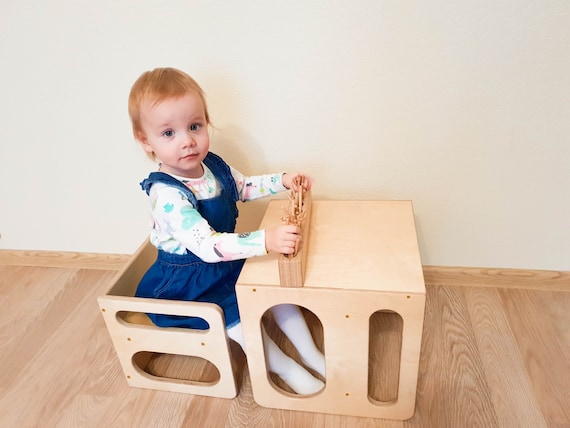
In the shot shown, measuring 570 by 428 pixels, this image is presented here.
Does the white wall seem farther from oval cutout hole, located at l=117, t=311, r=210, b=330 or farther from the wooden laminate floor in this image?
oval cutout hole, located at l=117, t=311, r=210, b=330

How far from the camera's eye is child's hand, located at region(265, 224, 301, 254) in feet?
2.29

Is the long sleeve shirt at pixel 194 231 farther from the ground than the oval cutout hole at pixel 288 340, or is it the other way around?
the long sleeve shirt at pixel 194 231

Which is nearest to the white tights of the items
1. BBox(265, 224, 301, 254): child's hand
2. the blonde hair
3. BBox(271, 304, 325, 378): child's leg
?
BBox(271, 304, 325, 378): child's leg

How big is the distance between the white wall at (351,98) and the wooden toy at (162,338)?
42 cm

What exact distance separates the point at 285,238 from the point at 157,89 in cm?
37

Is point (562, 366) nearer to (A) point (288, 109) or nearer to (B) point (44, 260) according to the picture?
(A) point (288, 109)

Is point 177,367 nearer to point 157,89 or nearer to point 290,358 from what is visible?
point 290,358

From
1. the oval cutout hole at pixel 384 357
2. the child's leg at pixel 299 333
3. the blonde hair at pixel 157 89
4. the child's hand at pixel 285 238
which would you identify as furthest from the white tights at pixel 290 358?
the blonde hair at pixel 157 89

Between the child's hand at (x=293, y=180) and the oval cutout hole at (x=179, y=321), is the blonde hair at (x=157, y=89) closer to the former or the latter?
the child's hand at (x=293, y=180)

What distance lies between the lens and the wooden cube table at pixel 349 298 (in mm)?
718

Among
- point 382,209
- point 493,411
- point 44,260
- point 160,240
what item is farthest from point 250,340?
point 44,260

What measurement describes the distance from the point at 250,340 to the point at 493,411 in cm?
52

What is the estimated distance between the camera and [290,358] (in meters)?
0.93

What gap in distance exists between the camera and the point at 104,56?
1.00 metres
